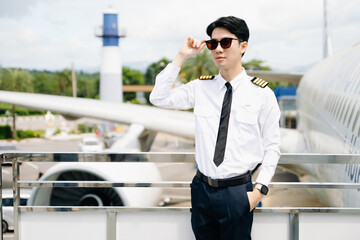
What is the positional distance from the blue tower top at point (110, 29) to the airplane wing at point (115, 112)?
25.8m

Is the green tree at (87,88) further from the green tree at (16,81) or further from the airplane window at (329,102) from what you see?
the airplane window at (329,102)

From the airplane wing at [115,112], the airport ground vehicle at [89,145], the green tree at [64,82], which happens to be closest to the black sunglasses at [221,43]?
the airplane wing at [115,112]

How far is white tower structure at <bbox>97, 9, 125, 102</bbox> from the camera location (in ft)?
117

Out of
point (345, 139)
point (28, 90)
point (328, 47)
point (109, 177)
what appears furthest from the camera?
point (28, 90)

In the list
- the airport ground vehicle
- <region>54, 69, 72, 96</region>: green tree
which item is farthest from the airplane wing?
<region>54, 69, 72, 96</region>: green tree

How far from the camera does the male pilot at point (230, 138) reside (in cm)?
264

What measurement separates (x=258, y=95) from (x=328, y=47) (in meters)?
25.6

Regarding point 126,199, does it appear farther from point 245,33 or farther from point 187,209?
point 245,33

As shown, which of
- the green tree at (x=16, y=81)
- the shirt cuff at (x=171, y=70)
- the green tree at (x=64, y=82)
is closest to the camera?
the shirt cuff at (x=171, y=70)

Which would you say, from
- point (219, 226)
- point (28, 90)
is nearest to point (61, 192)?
point (219, 226)

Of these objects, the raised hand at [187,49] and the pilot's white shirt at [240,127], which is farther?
the raised hand at [187,49]

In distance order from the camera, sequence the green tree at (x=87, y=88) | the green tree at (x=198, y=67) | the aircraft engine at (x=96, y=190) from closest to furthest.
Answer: the aircraft engine at (x=96, y=190), the green tree at (x=198, y=67), the green tree at (x=87, y=88)

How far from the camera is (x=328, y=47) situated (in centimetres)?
2641

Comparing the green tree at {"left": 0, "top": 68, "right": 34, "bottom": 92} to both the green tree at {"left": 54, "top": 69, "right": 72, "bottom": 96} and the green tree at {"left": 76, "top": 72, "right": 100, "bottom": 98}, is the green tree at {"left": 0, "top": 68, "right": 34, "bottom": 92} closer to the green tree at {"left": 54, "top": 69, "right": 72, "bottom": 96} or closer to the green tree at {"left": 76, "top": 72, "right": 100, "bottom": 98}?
the green tree at {"left": 54, "top": 69, "right": 72, "bottom": 96}
